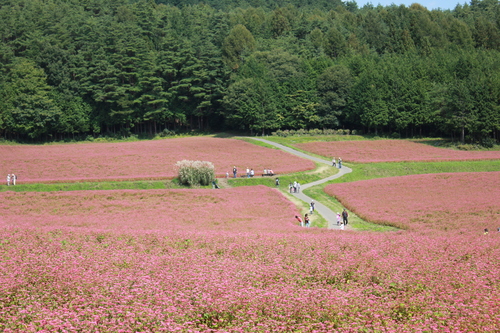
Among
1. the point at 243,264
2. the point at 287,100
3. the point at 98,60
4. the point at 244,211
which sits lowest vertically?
the point at 244,211

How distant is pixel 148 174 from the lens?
63.6 metres

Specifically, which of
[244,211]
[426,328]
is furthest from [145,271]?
[244,211]

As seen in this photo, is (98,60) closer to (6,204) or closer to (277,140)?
(277,140)

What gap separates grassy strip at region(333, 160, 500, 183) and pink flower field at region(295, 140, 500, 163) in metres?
2.80

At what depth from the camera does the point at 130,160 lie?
2879 inches

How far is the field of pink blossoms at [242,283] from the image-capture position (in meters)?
13.2

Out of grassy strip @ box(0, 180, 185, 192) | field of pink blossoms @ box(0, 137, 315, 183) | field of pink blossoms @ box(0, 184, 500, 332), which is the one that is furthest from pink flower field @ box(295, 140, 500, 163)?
field of pink blossoms @ box(0, 184, 500, 332)

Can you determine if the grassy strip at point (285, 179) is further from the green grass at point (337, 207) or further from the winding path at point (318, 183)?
the green grass at point (337, 207)

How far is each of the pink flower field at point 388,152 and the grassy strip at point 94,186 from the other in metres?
30.2

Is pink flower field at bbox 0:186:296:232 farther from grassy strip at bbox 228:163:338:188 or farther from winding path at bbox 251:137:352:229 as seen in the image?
grassy strip at bbox 228:163:338:188

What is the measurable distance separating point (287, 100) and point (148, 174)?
184ft

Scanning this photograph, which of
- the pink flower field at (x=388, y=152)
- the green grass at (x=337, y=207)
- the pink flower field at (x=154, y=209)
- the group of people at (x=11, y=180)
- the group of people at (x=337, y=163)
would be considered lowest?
the green grass at (x=337, y=207)

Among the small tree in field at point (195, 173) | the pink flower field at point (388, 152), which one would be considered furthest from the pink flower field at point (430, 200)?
the pink flower field at point (388, 152)

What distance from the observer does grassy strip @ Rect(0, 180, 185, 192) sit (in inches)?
2158
